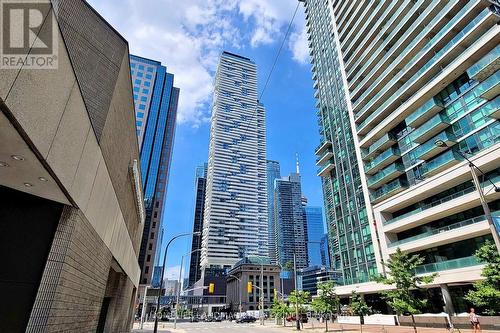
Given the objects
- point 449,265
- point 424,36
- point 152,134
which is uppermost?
point 152,134

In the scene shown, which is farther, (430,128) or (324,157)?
(324,157)

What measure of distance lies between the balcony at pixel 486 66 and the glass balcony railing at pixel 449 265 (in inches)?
746

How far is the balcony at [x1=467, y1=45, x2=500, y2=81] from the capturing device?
29.1 meters

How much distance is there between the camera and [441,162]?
34.2m

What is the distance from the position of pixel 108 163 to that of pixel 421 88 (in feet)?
136

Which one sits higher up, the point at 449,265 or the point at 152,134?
the point at 152,134

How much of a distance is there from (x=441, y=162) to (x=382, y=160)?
410 inches

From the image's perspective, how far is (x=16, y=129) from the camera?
489cm

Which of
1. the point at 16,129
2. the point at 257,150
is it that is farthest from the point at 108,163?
the point at 257,150

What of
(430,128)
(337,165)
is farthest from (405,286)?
(337,165)

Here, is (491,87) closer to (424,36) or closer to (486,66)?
(486,66)

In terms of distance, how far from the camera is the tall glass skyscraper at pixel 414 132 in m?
30.6

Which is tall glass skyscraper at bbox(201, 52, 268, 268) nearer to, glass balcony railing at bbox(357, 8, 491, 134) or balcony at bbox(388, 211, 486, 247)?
glass balcony railing at bbox(357, 8, 491, 134)

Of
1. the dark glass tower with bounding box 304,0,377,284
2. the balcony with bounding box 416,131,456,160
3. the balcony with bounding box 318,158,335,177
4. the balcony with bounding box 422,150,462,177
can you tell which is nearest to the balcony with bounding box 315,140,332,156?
the dark glass tower with bounding box 304,0,377,284
